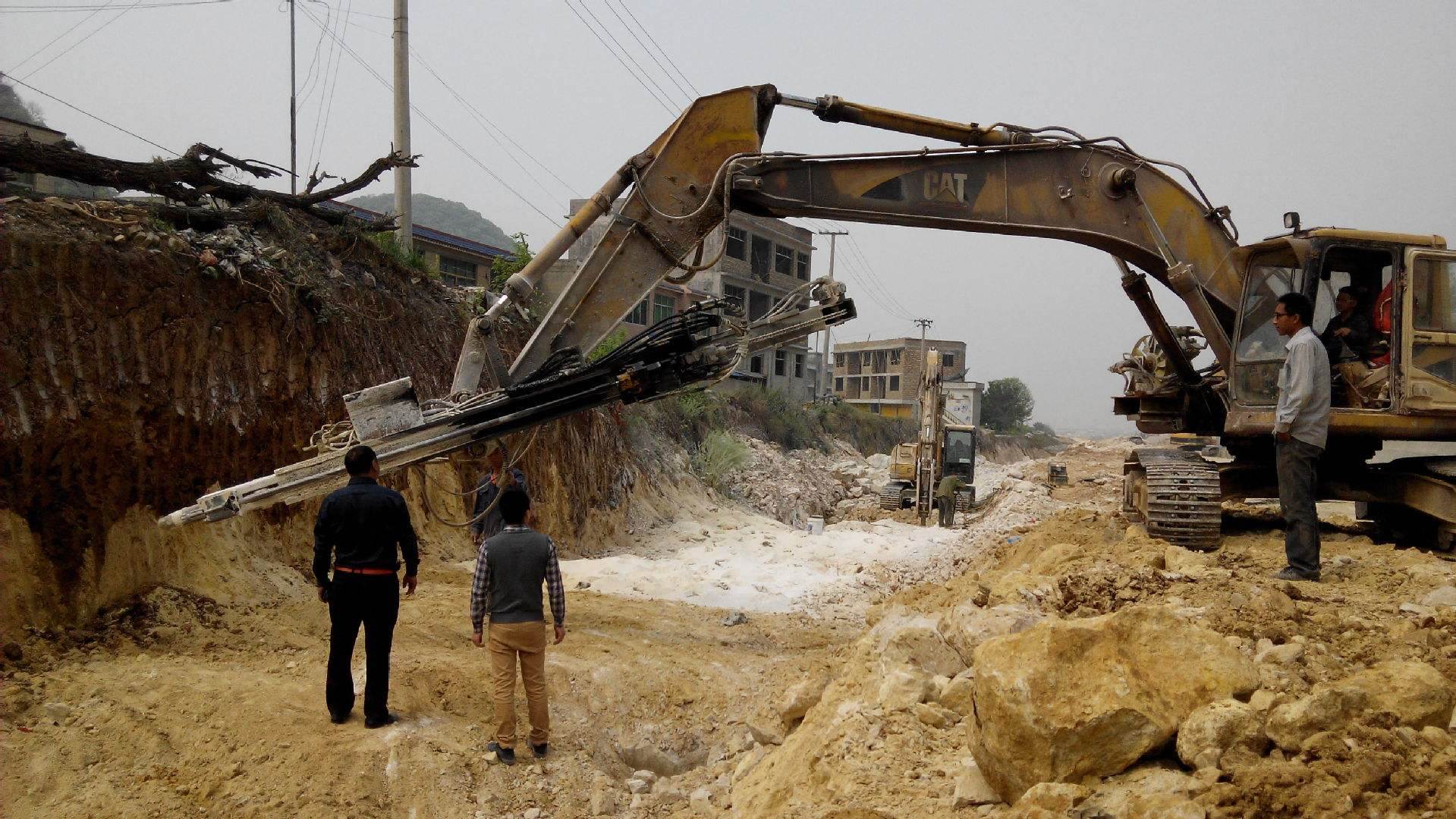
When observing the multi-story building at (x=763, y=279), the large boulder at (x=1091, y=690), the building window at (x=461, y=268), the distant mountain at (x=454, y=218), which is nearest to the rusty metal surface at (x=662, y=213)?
the large boulder at (x=1091, y=690)

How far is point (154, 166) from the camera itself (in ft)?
26.4

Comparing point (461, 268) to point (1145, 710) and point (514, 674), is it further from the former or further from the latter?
point (1145, 710)

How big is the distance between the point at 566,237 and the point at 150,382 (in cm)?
345

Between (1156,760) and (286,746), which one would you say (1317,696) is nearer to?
(1156,760)

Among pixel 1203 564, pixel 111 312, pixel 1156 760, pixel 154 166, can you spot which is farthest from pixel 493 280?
pixel 1156 760

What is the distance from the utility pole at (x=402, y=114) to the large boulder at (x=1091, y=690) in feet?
39.0

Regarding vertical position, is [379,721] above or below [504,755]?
above

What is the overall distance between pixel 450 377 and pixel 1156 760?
9.29m

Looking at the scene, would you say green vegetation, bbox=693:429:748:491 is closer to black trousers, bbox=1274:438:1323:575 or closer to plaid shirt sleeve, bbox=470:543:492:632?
plaid shirt sleeve, bbox=470:543:492:632

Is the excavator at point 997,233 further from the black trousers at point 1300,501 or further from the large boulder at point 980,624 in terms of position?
the large boulder at point 980,624

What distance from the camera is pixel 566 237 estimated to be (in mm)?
6254

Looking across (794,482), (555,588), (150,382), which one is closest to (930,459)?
(794,482)

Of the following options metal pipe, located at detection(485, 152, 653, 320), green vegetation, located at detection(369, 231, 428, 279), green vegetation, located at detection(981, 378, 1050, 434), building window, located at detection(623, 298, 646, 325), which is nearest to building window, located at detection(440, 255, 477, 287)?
building window, located at detection(623, 298, 646, 325)

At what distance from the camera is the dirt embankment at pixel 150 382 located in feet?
18.9
